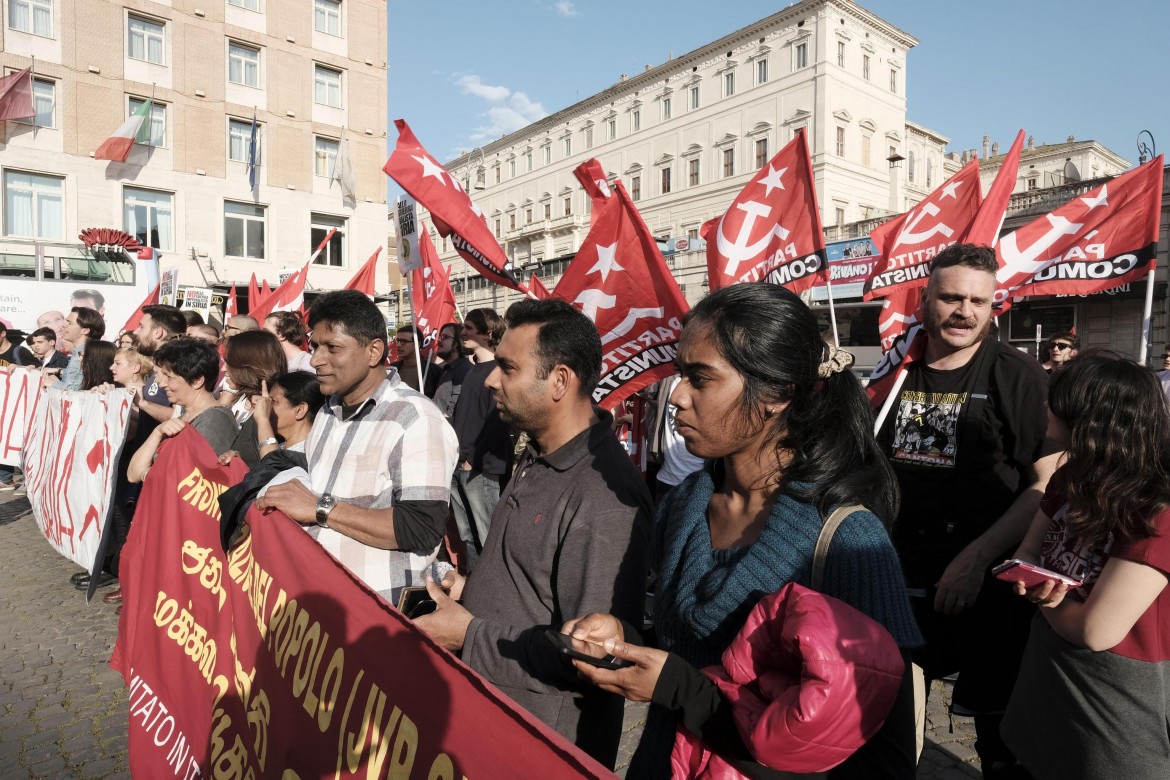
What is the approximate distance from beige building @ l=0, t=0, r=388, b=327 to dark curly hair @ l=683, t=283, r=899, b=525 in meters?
27.3

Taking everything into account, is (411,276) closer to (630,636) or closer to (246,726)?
(246,726)

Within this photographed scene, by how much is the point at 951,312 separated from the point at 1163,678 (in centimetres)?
128

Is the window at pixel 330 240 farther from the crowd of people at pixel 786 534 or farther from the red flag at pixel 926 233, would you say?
the crowd of people at pixel 786 534

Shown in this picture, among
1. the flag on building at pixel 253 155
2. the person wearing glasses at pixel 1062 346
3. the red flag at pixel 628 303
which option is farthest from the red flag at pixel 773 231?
the flag on building at pixel 253 155

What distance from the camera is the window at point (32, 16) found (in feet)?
78.2

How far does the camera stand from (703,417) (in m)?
1.60

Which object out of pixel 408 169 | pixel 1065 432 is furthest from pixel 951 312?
pixel 408 169

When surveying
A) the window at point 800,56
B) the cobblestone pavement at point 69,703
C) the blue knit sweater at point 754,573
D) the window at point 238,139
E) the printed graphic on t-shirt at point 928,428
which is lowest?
the cobblestone pavement at point 69,703

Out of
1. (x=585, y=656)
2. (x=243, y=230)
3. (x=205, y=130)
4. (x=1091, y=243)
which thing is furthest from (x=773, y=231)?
(x=205, y=130)

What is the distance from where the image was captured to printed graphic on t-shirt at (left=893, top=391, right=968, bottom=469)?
8.82 ft

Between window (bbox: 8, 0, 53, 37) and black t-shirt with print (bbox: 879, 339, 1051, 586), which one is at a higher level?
window (bbox: 8, 0, 53, 37)

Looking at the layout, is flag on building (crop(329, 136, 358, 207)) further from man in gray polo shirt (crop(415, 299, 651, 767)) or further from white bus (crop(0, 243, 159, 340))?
man in gray polo shirt (crop(415, 299, 651, 767))

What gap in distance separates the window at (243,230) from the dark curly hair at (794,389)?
95.9ft

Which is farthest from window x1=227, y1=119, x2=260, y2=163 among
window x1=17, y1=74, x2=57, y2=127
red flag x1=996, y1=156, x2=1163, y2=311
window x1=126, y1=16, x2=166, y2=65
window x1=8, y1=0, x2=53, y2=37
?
red flag x1=996, y1=156, x2=1163, y2=311
